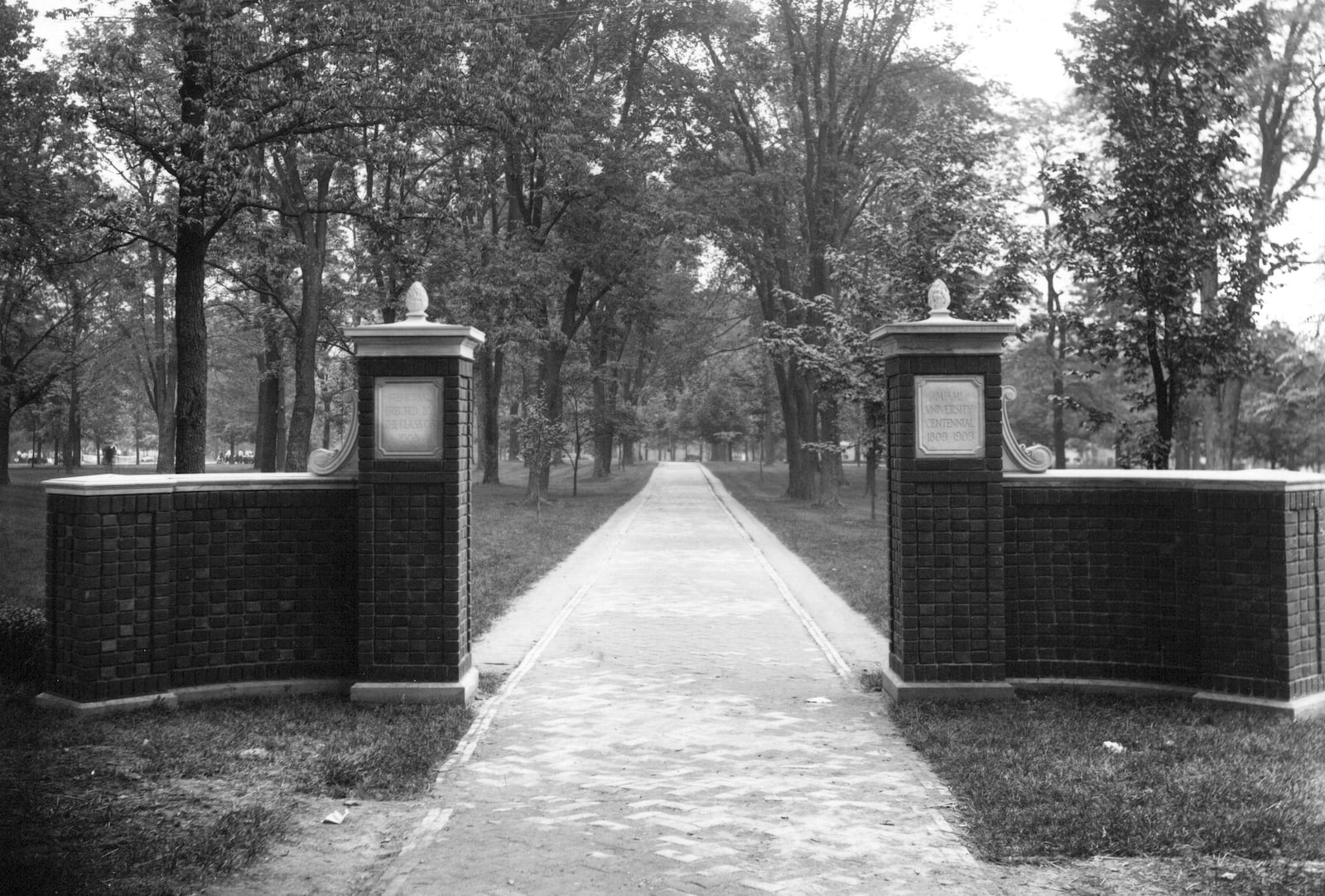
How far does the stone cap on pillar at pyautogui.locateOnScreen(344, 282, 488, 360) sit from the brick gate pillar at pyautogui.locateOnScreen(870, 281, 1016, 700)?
3159 millimetres

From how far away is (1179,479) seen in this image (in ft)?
24.3

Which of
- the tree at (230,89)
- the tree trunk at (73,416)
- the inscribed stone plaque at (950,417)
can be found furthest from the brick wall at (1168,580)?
the tree trunk at (73,416)

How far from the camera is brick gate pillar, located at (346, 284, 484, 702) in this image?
7.47m

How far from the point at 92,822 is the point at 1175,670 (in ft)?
23.2

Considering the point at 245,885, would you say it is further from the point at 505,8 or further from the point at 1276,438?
the point at 1276,438

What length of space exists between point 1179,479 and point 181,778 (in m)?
6.92

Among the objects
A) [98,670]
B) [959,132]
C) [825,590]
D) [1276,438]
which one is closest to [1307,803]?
[98,670]

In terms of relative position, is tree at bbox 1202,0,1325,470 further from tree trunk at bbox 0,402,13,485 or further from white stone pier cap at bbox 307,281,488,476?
Result: tree trunk at bbox 0,402,13,485

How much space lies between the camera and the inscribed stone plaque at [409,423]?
296 inches

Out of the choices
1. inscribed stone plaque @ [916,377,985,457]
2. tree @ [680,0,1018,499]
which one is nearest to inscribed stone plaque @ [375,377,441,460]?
inscribed stone plaque @ [916,377,985,457]

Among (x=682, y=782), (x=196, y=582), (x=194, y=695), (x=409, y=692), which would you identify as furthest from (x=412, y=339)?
(x=682, y=782)

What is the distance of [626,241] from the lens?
29.2 m

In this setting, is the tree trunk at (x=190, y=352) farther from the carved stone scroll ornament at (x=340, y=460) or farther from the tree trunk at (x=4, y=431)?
the tree trunk at (x=4, y=431)

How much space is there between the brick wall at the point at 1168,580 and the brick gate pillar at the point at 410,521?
4.24 m
